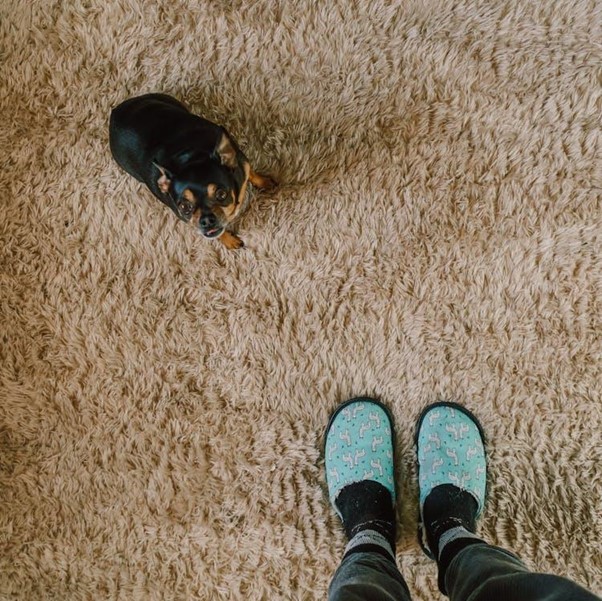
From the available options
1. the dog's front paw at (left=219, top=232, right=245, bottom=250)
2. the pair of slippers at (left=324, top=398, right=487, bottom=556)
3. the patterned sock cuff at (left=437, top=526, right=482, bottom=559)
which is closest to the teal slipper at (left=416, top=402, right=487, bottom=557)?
the pair of slippers at (left=324, top=398, right=487, bottom=556)

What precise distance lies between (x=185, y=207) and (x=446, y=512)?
79 cm

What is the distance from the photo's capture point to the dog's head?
104 cm

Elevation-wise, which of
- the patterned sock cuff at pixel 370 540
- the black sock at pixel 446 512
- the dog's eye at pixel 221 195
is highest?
the dog's eye at pixel 221 195

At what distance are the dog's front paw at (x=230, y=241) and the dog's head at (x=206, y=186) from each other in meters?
0.15

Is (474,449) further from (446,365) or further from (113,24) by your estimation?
(113,24)

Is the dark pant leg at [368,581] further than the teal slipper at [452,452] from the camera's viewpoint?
No

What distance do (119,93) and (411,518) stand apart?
3.77 ft

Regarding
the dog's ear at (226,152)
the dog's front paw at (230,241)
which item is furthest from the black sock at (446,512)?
the dog's ear at (226,152)

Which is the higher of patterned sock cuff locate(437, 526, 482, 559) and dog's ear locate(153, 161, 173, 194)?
dog's ear locate(153, 161, 173, 194)

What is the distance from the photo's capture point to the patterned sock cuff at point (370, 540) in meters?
1.09

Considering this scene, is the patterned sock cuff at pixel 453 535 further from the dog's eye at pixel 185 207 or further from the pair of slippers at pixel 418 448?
the dog's eye at pixel 185 207

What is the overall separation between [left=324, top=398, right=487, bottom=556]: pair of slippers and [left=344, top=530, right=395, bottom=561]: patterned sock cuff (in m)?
0.11

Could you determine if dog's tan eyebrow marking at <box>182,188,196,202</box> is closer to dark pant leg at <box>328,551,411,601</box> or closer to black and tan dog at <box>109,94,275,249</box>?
black and tan dog at <box>109,94,275,249</box>

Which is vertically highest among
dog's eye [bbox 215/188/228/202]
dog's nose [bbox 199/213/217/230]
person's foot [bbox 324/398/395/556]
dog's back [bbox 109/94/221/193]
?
dog's back [bbox 109/94/221/193]
